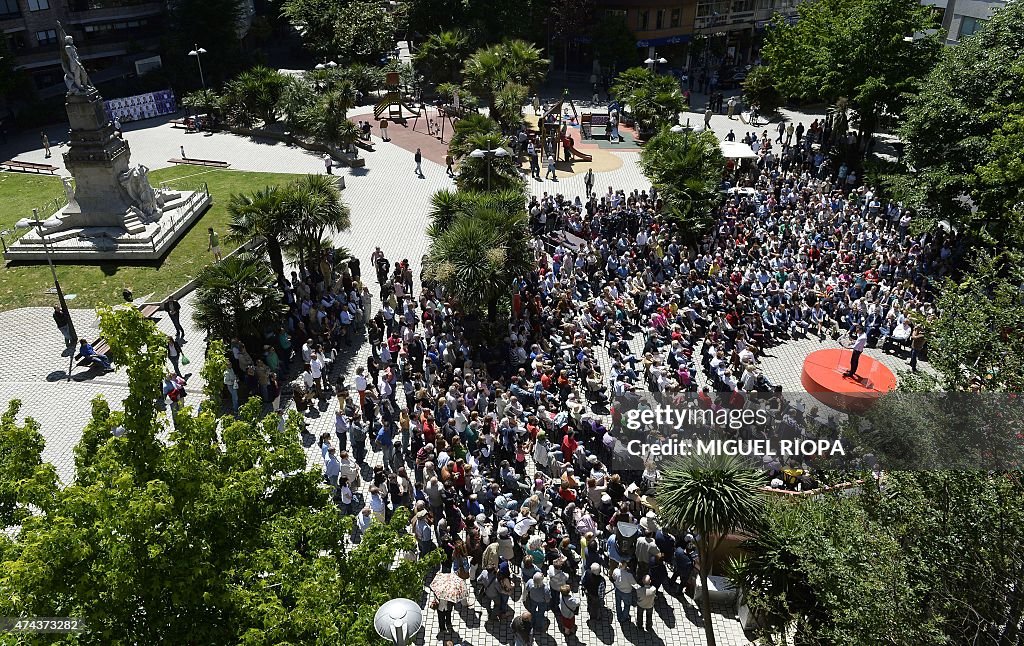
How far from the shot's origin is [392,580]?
8.66 metres

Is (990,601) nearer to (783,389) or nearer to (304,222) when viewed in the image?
(783,389)

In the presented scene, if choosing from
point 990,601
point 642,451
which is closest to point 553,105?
point 642,451

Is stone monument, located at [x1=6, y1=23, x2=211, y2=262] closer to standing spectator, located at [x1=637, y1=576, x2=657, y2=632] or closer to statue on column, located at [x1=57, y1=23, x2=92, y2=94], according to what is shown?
statue on column, located at [x1=57, y1=23, x2=92, y2=94]

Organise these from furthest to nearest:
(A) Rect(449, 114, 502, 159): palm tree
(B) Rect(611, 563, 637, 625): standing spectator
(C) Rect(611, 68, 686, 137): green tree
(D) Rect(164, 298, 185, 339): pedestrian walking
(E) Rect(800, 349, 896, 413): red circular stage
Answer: (C) Rect(611, 68, 686, 137): green tree
(A) Rect(449, 114, 502, 159): palm tree
(D) Rect(164, 298, 185, 339): pedestrian walking
(E) Rect(800, 349, 896, 413): red circular stage
(B) Rect(611, 563, 637, 625): standing spectator

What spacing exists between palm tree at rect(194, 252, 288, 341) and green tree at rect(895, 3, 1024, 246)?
22.7 metres

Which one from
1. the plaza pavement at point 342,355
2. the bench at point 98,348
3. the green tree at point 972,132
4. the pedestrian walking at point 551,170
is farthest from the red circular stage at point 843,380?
the bench at point 98,348

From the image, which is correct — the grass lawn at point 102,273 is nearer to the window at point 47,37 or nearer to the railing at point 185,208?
the railing at point 185,208

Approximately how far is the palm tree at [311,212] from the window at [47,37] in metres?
38.2

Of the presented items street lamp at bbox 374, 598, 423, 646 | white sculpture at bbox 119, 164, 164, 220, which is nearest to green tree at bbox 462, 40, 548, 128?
white sculpture at bbox 119, 164, 164, 220

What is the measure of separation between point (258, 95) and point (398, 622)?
4081 centimetres

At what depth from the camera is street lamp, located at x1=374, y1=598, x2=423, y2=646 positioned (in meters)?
6.83

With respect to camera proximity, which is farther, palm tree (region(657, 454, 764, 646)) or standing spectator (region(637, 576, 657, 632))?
standing spectator (region(637, 576, 657, 632))

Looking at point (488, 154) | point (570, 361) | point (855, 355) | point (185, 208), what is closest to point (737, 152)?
point (488, 154)

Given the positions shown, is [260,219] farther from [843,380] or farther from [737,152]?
[737,152]
